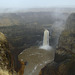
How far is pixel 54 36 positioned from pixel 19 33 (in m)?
17.3

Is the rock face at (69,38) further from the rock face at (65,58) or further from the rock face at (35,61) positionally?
the rock face at (35,61)

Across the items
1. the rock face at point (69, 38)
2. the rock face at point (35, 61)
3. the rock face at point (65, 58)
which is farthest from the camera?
the rock face at point (69, 38)

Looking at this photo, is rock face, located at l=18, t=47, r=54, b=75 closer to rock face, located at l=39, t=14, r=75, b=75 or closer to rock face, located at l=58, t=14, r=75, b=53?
rock face, located at l=39, t=14, r=75, b=75

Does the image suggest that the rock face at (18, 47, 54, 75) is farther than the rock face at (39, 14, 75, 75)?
Yes

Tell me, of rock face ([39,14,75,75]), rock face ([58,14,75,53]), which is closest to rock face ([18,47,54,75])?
rock face ([39,14,75,75])

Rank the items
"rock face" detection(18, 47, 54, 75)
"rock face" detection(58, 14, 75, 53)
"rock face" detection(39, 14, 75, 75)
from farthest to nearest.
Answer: "rock face" detection(58, 14, 75, 53)
"rock face" detection(18, 47, 54, 75)
"rock face" detection(39, 14, 75, 75)

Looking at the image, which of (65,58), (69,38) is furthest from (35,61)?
(65,58)

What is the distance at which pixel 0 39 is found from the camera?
38.5ft

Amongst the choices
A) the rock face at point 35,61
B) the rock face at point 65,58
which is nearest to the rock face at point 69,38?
the rock face at point 65,58

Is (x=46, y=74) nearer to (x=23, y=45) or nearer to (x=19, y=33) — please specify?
(x=23, y=45)

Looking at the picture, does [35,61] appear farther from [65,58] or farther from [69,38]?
[65,58]

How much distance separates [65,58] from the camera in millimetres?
26062

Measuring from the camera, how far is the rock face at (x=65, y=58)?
21.6m

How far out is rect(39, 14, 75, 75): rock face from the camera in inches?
850
